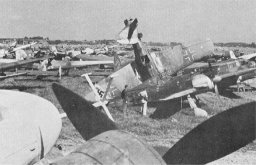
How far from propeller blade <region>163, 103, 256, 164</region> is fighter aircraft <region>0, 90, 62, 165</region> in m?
2.38

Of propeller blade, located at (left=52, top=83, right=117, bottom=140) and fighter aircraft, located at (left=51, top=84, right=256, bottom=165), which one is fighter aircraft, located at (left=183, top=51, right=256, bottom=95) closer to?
propeller blade, located at (left=52, top=83, right=117, bottom=140)

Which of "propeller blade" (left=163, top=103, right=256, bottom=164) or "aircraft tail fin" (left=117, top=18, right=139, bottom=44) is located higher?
"aircraft tail fin" (left=117, top=18, right=139, bottom=44)

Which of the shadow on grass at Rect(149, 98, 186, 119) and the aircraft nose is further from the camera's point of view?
the shadow on grass at Rect(149, 98, 186, 119)

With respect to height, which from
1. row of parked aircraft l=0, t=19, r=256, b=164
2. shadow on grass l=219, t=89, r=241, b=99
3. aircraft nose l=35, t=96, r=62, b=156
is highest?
row of parked aircraft l=0, t=19, r=256, b=164

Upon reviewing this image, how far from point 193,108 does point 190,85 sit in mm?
946

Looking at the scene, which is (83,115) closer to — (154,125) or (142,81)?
(154,125)

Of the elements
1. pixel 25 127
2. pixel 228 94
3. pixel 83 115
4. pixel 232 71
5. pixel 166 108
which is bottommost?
pixel 228 94

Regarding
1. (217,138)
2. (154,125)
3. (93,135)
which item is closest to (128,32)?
(154,125)

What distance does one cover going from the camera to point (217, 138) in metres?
3.36

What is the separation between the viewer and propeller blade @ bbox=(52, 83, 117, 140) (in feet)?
12.7

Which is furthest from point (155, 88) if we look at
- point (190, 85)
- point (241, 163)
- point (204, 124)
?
point (204, 124)

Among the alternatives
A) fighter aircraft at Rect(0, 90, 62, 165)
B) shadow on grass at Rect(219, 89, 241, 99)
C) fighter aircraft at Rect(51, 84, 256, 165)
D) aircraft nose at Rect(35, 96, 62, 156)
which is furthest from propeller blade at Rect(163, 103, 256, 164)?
shadow on grass at Rect(219, 89, 241, 99)

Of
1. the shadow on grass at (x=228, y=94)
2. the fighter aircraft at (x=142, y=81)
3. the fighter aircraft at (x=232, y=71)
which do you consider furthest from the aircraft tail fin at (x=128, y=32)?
the shadow on grass at (x=228, y=94)

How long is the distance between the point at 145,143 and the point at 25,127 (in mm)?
2716
